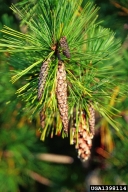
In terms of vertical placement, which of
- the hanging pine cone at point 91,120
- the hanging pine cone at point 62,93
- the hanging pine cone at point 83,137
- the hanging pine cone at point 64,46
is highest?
the hanging pine cone at point 64,46

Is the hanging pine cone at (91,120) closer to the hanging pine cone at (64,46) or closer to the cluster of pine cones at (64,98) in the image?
the cluster of pine cones at (64,98)

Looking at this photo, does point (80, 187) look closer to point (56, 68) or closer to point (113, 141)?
point (113, 141)

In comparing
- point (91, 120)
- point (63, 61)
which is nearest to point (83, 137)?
point (91, 120)

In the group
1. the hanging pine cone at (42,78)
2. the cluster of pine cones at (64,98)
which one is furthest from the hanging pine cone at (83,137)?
the hanging pine cone at (42,78)

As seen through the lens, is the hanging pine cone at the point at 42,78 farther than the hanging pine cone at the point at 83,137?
No

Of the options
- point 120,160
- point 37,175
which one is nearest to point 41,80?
point 120,160

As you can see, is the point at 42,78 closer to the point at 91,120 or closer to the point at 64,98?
the point at 64,98

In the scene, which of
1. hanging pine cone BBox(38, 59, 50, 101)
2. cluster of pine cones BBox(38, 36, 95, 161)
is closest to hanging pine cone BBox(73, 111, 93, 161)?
cluster of pine cones BBox(38, 36, 95, 161)

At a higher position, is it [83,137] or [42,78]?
[42,78]

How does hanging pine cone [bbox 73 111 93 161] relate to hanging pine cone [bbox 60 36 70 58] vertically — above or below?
below

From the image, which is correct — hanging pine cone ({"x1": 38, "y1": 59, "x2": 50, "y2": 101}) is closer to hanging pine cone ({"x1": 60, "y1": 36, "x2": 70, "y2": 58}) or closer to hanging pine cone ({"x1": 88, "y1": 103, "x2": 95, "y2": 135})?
hanging pine cone ({"x1": 60, "y1": 36, "x2": 70, "y2": 58})

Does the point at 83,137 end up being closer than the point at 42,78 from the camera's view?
No
